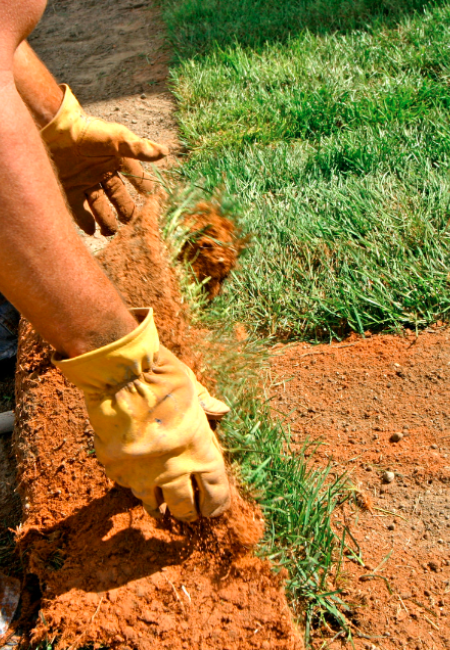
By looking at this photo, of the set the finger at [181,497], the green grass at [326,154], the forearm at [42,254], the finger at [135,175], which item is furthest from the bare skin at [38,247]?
the finger at [135,175]

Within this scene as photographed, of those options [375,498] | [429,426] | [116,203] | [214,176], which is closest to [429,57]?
[214,176]

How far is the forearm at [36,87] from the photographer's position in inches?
97.7

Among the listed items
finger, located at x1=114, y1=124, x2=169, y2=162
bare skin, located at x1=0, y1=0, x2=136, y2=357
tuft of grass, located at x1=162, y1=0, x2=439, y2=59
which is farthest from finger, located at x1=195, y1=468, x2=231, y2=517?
tuft of grass, located at x1=162, y1=0, x2=439, y2=59

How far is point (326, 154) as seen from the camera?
10.7ft

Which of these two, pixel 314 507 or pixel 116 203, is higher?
Result: pixel 116 203

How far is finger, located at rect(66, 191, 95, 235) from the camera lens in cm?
287

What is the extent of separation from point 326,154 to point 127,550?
2.30 meters

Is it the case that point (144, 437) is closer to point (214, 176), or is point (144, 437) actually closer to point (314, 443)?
point (314, 443)

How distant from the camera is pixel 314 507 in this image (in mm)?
1946

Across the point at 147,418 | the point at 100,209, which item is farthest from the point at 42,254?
the point at 100,209

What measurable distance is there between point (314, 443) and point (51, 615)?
3.41 ft

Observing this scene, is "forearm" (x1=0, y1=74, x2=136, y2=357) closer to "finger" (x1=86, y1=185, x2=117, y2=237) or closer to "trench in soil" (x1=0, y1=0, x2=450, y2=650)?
"trench in soil" (x1=0, y1=0, x2=450, y2=650)

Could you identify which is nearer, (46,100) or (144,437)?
(144,437)

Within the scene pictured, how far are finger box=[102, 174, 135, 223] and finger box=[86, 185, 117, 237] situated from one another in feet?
0.13
